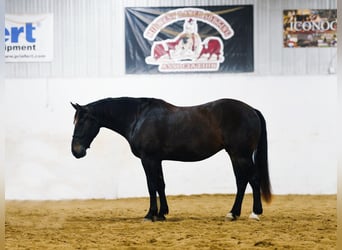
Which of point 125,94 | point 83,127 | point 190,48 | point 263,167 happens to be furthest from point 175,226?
point 190,48

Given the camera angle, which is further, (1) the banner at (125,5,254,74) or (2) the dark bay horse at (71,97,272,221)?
(1) the banner at (125,5,254,74)

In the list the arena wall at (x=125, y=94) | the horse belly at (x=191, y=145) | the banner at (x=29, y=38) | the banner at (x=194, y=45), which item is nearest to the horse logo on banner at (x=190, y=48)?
the banner at (x=194, y=45)

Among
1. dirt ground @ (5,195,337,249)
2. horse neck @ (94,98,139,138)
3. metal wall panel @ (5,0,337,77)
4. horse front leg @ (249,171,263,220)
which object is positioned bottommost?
dirt ground @ (5,195,337,249)

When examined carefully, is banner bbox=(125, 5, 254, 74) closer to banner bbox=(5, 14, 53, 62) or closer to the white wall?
the white wall

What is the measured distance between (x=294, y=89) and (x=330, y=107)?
710mm

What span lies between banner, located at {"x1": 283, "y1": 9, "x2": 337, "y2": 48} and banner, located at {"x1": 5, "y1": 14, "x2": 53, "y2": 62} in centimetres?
416

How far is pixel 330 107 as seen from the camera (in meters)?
8.81

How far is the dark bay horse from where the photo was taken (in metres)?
5.43

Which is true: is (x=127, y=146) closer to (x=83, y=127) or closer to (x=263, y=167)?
(x=83, y=127)

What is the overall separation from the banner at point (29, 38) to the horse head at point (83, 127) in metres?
3.50

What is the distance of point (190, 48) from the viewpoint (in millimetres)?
8805

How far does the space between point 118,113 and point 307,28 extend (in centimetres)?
464

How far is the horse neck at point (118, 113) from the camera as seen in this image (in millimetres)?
5609

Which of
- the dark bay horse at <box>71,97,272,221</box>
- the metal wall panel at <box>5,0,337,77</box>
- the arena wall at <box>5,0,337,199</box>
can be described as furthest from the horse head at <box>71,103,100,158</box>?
the metal wall panel at <box>5,0,337,77</box>
